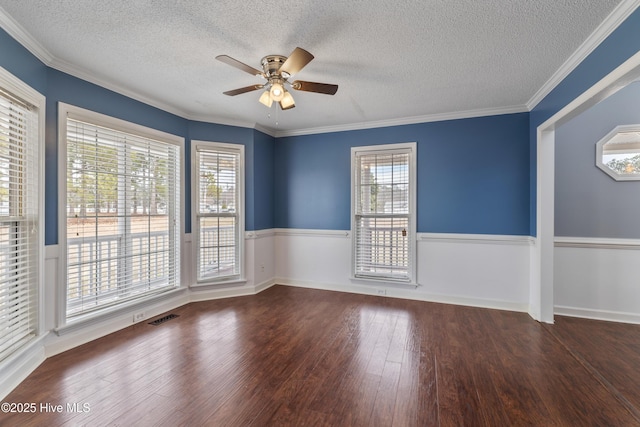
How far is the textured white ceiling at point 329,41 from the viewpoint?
1864mm

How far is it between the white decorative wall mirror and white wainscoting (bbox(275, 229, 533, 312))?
1179 millimetres

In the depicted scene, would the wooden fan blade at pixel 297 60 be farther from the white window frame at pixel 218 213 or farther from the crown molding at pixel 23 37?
the white window frame at pixel 218 213

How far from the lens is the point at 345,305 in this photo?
12.7ft

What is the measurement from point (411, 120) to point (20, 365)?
4.74 metres

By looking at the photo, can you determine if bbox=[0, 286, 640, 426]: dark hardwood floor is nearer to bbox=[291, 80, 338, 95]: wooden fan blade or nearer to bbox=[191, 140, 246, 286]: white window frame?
bbox=[191, 140, 246, 286]: white window frame

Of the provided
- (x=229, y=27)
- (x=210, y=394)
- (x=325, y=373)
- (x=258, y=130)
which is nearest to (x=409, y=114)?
(x=258, y=130)

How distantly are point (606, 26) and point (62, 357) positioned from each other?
4.96 meters

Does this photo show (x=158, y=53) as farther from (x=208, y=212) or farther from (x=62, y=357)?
(x=62, y=357)

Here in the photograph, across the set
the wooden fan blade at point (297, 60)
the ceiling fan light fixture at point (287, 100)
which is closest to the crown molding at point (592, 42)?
the wooden fan blade at point (297, 60)

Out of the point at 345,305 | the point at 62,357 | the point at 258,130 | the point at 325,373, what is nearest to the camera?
the point at 325,373

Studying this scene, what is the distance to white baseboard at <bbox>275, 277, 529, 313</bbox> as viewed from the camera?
370cm

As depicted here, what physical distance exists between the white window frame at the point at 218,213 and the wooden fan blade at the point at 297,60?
2.33m

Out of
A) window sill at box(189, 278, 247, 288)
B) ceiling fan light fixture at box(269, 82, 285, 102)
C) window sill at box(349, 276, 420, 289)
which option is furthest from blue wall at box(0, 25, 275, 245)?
ceiling fan light fixture at box(269, 82, 285, 102)

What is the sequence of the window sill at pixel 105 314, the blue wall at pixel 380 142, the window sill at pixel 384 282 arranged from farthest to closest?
the window sill at pixel 384 282 < the window sill at pixel 105 314 < the blue wall at pixel 380 142
